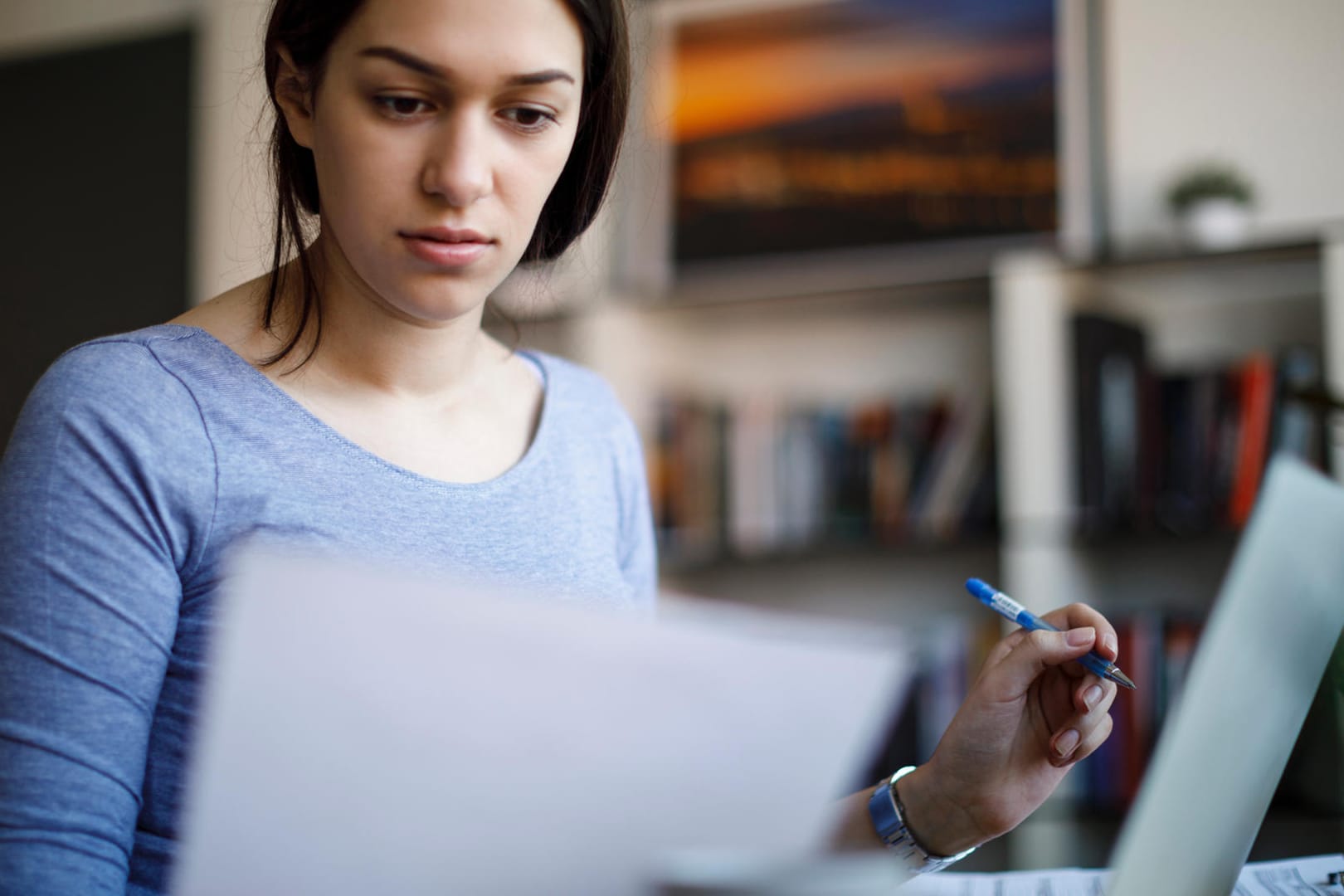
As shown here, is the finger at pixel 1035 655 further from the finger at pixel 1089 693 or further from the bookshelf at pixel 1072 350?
the bookshelf at pixel 1072 350

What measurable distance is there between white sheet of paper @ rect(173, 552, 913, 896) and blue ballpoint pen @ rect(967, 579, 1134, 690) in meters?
0.39

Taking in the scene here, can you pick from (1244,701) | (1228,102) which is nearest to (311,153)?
(1244,701)

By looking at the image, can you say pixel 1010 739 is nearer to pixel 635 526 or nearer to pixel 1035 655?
pixel 1035 655

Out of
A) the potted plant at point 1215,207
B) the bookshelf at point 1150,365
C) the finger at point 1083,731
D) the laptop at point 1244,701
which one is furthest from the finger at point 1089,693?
the potted plant at point 1215,207

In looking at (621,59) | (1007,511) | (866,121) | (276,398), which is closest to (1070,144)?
(866,121)

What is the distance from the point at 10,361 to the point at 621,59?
2.59 meters

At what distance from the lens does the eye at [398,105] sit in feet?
2.90

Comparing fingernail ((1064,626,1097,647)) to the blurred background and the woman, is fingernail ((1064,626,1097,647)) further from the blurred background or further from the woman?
the blurred background

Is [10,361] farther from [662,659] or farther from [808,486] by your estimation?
[662,659]

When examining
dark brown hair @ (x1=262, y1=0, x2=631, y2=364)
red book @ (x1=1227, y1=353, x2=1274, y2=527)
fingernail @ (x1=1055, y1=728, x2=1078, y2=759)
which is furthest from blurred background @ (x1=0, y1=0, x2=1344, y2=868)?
fingernail @ (x1=1055, y1=728, x2=1078, y2=759)

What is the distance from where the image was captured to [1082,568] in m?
2.20

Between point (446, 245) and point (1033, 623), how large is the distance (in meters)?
0.51

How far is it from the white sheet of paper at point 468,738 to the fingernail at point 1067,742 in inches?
17.2

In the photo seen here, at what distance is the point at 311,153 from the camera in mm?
1043
